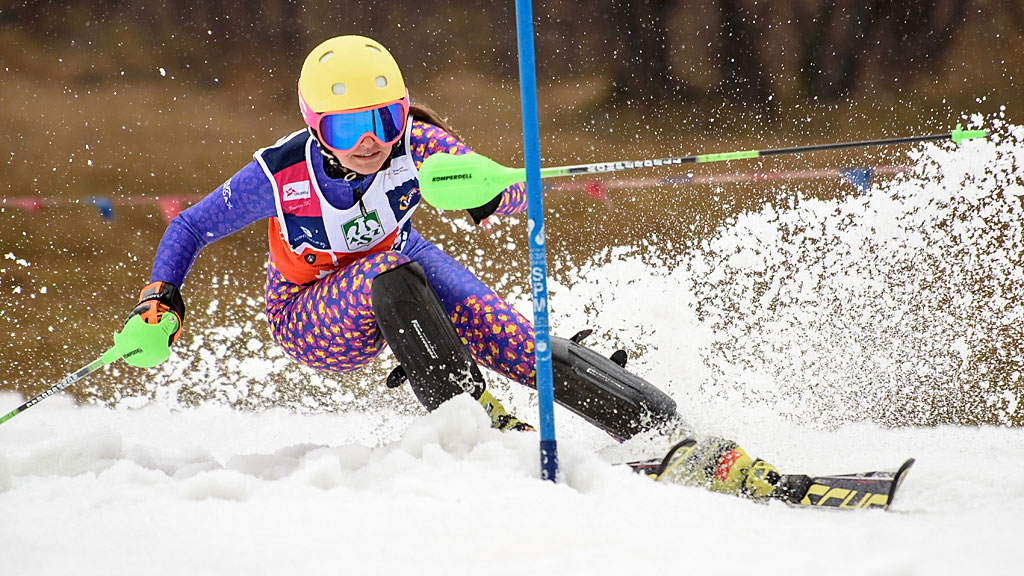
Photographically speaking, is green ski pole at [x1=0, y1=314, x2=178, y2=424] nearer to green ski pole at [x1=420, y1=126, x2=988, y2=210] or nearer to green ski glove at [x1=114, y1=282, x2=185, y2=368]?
green ski glove at [x1=114, y1=282, x2=185, y2=368]

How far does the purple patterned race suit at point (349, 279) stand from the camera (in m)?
1.60

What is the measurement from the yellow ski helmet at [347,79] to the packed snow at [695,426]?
1.98 feet

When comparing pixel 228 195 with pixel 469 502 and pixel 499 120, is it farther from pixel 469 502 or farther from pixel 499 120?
pixel 499 120

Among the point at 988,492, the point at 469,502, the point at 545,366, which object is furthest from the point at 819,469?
the point at 469,502

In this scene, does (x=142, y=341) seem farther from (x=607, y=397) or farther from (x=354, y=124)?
(x=607, y=397)

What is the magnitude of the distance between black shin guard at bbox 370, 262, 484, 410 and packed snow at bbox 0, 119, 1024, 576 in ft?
0.41

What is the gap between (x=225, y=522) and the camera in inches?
42.5

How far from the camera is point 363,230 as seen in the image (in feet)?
5.48

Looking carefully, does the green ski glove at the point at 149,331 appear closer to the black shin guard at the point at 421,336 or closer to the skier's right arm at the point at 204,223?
the skier's right arm at the point at 204,223

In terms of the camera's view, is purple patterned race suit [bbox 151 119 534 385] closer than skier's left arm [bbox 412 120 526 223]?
Yes

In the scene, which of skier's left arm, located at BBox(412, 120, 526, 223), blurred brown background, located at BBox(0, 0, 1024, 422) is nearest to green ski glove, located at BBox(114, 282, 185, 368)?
skier's left arm, located at BBox(412, 120, 526, 223)

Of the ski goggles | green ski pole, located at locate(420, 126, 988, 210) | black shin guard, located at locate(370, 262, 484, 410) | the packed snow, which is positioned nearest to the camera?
the packed snow

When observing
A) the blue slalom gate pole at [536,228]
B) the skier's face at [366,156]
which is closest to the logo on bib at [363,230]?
the skier's face at [366,156]

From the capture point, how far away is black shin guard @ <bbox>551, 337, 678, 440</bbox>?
1530 millimetres
